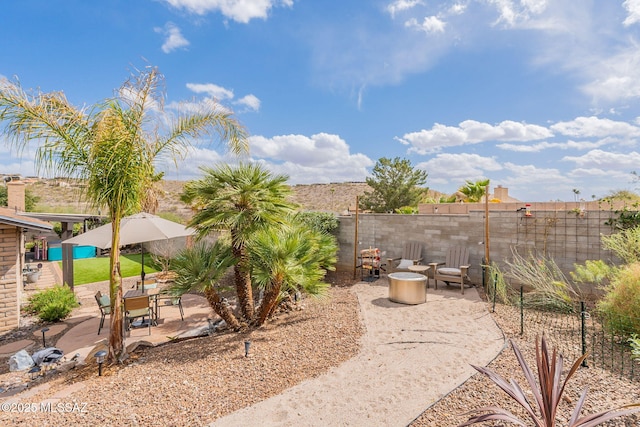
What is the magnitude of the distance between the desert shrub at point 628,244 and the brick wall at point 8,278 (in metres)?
13.6

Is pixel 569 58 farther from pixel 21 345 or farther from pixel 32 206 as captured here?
pixel 32 206

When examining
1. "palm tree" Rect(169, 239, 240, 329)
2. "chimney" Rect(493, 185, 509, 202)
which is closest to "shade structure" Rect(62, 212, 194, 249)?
"palm tree" Rect(169, 239, 240, 329)

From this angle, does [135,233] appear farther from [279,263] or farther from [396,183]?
[396,183]

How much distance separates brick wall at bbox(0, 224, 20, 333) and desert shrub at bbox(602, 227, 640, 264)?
13.6m

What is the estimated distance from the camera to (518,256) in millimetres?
8922

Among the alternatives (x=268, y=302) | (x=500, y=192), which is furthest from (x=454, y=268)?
(x=500, y=192)

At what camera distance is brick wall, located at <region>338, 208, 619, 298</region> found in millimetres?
7984

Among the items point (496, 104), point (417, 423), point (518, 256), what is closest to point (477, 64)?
point (496, 104)

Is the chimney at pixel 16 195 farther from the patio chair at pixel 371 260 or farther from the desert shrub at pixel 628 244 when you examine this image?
the desert shrub at pixel 628 244

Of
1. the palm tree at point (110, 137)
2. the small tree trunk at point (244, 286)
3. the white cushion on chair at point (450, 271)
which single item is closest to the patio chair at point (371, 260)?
the white cushion on chair at point (450, 271)

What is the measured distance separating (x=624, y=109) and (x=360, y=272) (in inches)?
392

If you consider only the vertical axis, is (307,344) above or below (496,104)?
below

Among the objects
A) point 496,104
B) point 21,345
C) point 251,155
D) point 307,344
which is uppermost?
point 496,104

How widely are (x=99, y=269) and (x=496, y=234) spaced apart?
16716mm
